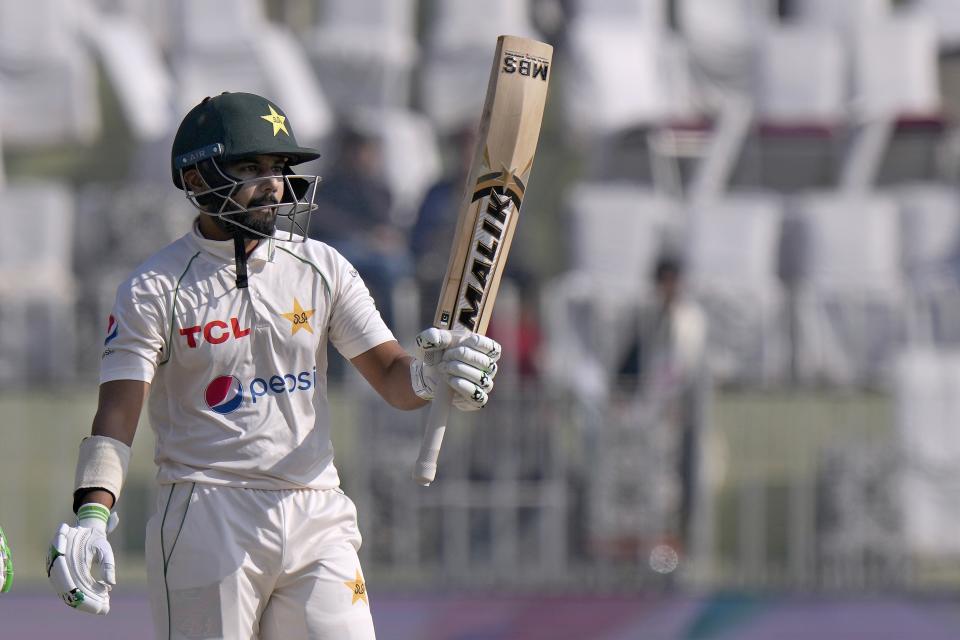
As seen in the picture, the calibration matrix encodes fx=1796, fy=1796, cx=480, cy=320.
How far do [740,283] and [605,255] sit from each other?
821 mm

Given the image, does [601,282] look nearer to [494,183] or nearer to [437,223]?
[437,223]

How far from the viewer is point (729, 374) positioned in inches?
385

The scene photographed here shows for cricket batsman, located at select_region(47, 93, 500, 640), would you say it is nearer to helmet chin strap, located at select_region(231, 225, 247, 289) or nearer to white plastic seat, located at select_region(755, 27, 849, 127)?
helmet chin strap, located at select_region(231, 225, 247, 289)

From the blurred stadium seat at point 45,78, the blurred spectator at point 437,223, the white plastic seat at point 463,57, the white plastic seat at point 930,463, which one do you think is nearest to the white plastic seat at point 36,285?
the blurred stadium seat at point 45,78

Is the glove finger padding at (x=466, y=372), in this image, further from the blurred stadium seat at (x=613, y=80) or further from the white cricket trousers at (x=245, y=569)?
the blurred stadium seat at (x=613, y=80)

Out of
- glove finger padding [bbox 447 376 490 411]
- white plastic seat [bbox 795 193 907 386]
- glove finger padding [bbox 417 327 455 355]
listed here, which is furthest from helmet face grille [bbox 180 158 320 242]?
white plastic seat [bbox 795 193 907 386]

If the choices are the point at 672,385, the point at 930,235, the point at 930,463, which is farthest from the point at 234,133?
the point at 930,235

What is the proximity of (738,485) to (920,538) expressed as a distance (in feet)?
2.74

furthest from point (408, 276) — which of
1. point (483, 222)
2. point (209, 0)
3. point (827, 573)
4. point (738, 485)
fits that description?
point (483, 222)

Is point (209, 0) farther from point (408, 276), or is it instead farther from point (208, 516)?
point (208, 516)

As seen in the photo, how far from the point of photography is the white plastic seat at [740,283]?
988 cm

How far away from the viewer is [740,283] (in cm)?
1050

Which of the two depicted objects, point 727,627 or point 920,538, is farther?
point 920,538

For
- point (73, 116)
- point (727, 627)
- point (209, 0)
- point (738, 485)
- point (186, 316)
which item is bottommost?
point (727, 627)
